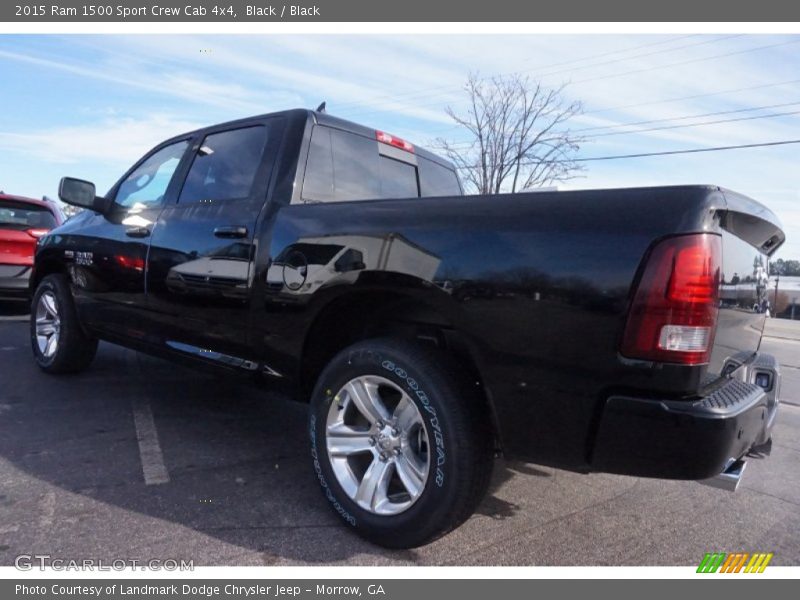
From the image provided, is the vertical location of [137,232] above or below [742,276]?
below

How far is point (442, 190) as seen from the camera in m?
4.69

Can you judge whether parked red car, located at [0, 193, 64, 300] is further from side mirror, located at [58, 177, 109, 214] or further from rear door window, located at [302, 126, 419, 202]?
rear door window, located at [302, 126, 419, 202]

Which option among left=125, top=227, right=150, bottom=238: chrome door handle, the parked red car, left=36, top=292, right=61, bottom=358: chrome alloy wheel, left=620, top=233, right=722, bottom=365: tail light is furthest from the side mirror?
the parked red car

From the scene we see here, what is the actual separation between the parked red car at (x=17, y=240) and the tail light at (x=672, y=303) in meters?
8.06

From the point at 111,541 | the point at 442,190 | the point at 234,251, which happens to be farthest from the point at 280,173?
the point at 111,541

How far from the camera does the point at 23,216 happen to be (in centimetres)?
827

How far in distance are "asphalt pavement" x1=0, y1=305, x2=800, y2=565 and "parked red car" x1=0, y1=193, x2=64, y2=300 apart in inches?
165

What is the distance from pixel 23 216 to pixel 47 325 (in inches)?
152

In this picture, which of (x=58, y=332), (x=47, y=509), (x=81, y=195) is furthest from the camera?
(x=58, y=332)

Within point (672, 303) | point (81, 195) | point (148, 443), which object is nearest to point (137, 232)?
point (81, 195)

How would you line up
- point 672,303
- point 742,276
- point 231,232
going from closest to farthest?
point 672,303 < point 742,276 < point 231,232

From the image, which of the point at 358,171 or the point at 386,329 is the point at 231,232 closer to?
the point at 358,171

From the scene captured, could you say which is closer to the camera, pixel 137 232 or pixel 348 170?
pixel 348 170

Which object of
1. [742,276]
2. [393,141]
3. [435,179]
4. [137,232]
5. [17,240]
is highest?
[393,141]
